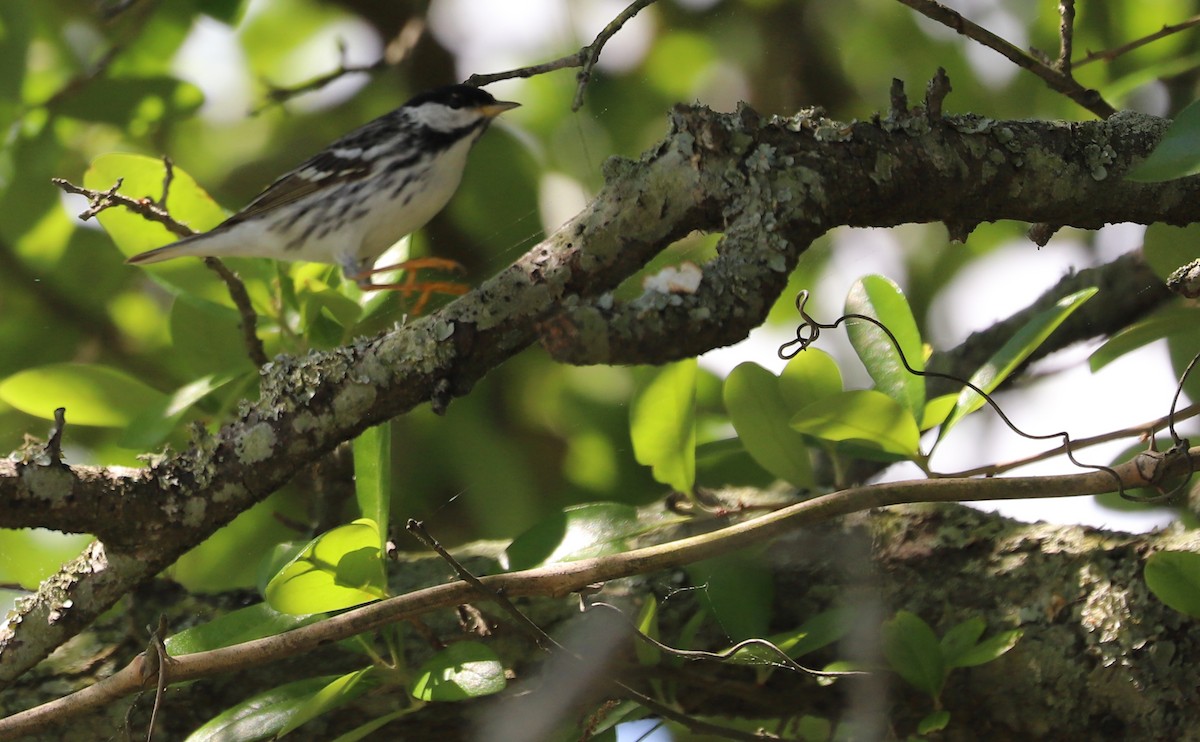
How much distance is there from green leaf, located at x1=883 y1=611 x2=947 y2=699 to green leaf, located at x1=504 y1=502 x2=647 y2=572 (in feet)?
0.86

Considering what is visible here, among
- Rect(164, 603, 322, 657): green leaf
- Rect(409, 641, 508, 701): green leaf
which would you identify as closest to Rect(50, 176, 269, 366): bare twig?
Rect(164, 603, 322, 657): green leaf

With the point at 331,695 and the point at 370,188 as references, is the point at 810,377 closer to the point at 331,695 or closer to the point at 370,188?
the point at 331,695

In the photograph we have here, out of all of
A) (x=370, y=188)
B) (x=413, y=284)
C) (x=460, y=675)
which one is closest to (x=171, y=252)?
(x=413, y=284)

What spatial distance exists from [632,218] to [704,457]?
0.40 meters

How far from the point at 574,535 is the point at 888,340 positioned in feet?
1.23

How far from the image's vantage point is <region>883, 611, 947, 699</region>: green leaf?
3.46 ft

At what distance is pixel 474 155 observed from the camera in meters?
2.08

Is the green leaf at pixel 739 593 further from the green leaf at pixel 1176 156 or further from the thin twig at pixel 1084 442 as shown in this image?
the green leaf at pixel 1176 156

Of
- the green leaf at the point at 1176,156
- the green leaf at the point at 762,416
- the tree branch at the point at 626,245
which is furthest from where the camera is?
the green leaf at the point at 762,416

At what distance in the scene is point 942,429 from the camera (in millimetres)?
1090

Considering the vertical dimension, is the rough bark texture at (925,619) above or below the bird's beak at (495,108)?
below

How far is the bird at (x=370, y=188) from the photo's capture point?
65.9 inches

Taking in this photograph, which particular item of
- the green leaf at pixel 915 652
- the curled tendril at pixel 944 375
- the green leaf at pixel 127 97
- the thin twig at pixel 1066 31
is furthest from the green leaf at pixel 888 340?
the green leaf at pixel 127 97

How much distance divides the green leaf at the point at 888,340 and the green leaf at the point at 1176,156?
316mm
